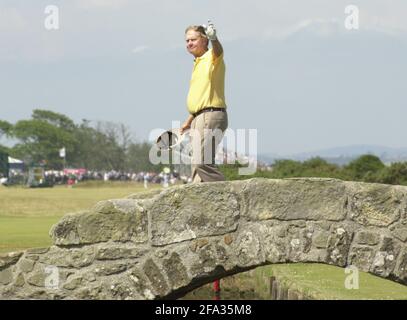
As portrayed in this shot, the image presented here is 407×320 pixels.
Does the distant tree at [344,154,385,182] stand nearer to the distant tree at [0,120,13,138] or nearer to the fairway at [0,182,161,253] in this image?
the fairway at [0,182,161,253]

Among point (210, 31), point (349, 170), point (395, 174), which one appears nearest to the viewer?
point (210, 31)

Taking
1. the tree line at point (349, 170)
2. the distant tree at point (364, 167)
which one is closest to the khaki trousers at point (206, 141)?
the tree line at point (349, 170)

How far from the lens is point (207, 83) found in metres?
10.9

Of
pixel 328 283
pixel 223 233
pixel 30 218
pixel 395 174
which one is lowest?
pixel 30 218

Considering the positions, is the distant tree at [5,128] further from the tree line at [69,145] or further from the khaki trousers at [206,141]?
the khaki trousers at [206,141]

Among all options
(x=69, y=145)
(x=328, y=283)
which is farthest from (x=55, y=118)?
(x=328, y=283)

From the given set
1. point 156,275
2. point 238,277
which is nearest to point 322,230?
point 156,275

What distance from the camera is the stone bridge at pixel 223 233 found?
1047 centimetres

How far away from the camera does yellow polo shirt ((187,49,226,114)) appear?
10844 mm

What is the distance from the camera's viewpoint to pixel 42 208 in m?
46.6

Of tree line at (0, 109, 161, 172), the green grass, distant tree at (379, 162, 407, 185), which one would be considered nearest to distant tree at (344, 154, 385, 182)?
distant tree at (379, 162, 407, 185)

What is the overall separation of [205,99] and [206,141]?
0.45 metres

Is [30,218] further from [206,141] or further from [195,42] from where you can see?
[195,42]
